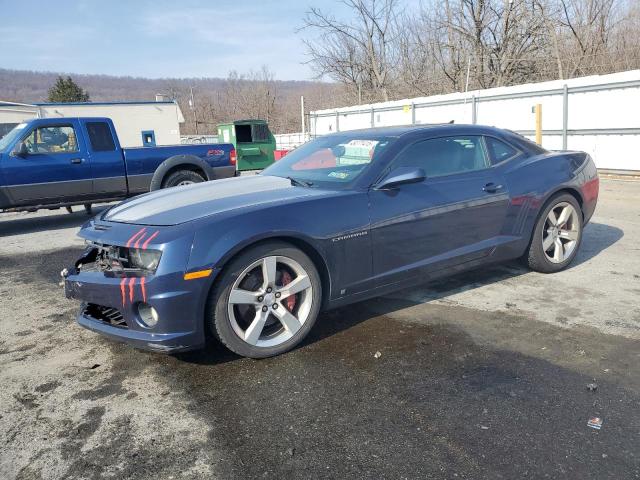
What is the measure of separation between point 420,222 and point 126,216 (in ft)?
6.94

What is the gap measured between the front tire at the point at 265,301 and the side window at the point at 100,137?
689cm

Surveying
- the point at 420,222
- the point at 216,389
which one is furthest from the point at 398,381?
the point at 420,222

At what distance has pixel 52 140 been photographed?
28.3 feet

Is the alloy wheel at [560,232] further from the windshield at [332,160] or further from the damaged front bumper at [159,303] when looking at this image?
the damaged front bumper at [159,303]

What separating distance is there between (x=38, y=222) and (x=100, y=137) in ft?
7.06

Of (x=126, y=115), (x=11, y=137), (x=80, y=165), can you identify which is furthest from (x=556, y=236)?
(x=126, y=115)

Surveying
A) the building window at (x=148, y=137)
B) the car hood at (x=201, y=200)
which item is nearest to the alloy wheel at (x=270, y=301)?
the car hood at (x=201, y=200)

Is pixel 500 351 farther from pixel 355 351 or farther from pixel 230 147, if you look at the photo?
pixel 230 147

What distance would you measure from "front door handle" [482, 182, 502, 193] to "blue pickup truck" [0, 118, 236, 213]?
245 inches

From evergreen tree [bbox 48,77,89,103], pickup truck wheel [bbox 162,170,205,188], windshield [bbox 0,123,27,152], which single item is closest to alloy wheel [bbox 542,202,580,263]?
pickup truck wheel [bbox 162,170,205,188]

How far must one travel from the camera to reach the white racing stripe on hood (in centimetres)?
354

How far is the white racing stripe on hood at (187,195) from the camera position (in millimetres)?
3545

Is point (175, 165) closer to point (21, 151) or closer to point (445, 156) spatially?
point (21, 151)

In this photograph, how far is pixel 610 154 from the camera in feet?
39.2
